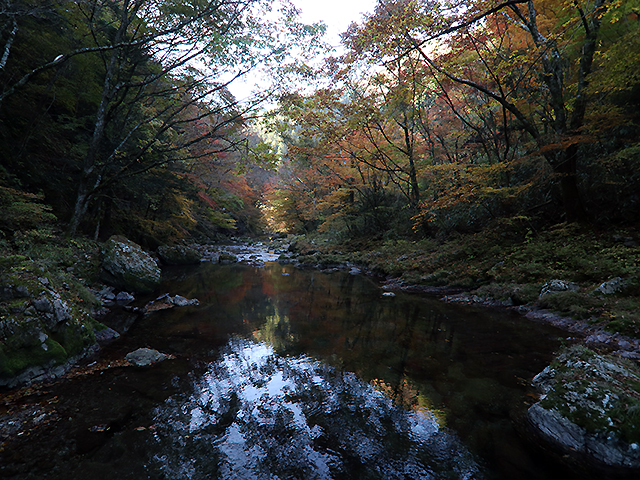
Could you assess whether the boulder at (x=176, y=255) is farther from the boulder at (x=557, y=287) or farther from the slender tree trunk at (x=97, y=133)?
the boulder at (x=557, y=287)

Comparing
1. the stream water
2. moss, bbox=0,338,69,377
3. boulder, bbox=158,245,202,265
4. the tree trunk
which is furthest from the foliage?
the tree trunk

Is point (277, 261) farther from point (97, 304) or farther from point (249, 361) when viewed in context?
point (249, 361)

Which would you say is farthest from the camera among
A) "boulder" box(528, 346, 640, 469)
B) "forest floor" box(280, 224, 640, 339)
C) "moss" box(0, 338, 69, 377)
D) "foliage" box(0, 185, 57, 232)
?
"foliage" box(0, 185, 57, 232)

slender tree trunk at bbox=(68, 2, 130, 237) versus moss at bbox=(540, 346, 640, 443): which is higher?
slender tree trunk at bbox=(68, 2, 130, 237)

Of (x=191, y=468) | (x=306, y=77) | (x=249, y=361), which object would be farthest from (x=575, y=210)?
(x=191, y=468)

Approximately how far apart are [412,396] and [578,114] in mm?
8325

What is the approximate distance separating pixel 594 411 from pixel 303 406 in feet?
9.50

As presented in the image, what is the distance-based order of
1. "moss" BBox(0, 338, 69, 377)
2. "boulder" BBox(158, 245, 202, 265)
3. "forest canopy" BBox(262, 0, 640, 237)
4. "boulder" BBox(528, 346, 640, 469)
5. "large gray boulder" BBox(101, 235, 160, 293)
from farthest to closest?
"boulder" BBox(158, 245, 202, 265) < "large gray boulder" BBox(101, 235, 160, 293) < "forest canopy" BBox(262, 0, 640, 237) < "moss" BBox(0, 338, 69, 377) < "boulder" BBox(528, 346, 640, 469)

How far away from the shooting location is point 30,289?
426 cm

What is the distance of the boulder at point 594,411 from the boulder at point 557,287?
3551 millimetres

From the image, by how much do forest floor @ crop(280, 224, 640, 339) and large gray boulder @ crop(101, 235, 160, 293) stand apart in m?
7.96

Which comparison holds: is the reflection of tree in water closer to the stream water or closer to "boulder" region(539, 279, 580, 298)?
the stream water

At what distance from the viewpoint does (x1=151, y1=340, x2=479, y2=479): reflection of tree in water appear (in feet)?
8.54

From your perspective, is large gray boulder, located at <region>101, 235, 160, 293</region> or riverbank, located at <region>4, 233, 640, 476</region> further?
large gray boulder, located at <region>101, 235, 160, 293</region>
